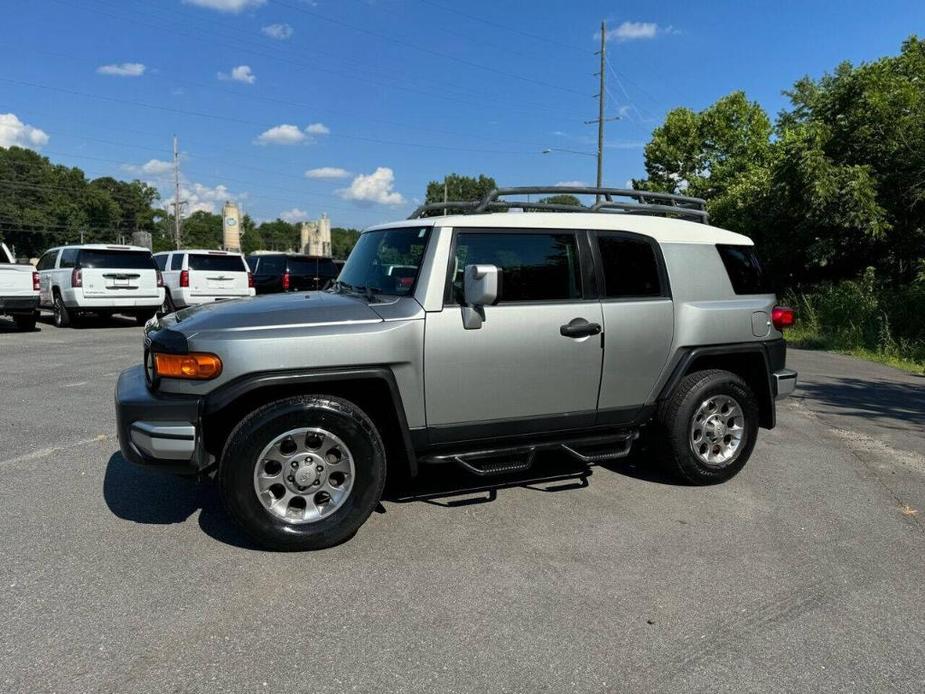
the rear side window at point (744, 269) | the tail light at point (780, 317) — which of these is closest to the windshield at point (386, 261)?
the rear side window at point (744, 269)

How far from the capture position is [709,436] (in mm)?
4738

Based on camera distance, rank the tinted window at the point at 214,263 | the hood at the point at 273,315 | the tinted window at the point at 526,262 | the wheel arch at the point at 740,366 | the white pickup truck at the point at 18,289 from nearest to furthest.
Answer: the hood at the point at 273,315 < the tinted window at the point at 526,262 < the wheel arch at the point at 740,366 < the white pickup truck at the point at 18,289 < the tinted window at the point at 214,263

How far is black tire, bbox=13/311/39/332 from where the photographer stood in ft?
45.4

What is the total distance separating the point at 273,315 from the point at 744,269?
338 centimetres

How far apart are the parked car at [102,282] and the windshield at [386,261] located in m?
11.7

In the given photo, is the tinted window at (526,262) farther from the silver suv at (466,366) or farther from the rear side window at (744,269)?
the rear side window at (744,269)

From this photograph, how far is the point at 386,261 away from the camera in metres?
4.36

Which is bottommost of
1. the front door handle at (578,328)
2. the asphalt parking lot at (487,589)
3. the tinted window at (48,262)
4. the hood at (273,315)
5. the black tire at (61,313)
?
the asphalt parking lot at (487,589)

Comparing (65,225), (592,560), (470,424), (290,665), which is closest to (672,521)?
(592,560)

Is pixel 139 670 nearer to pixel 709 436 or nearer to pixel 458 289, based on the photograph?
pixel 458 289

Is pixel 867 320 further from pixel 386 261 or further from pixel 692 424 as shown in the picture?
pixel 386 261

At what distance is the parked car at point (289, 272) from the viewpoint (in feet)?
61.6

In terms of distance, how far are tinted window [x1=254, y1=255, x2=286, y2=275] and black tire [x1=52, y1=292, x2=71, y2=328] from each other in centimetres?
550

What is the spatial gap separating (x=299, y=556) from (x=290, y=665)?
3.21ft
